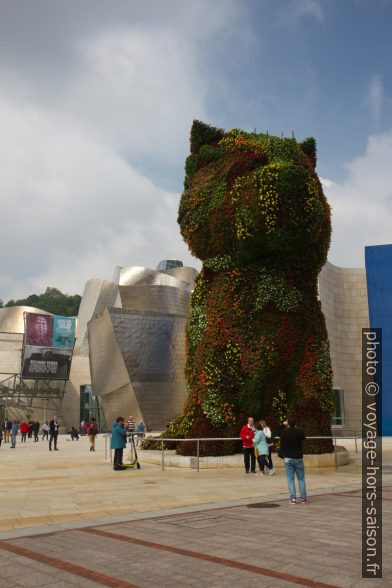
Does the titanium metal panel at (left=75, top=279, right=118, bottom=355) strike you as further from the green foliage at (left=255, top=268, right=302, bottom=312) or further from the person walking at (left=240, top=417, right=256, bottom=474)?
the person walking at (left=240, top=417, right=256, bottom=474)

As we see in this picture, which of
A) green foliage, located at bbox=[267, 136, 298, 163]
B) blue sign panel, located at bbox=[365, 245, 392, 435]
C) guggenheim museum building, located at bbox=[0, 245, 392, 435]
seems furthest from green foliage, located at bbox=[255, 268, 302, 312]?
blue sign panel, located at bbox=[365, 245, 392, 435]

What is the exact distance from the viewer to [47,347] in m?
58.8

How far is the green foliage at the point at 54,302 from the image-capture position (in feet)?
442

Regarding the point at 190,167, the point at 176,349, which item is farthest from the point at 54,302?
the point at 190,167

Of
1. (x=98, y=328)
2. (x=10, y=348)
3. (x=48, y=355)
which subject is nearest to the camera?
(x=98, y=328)

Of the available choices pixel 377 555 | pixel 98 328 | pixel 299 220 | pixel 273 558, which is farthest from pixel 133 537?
pixel 98 328

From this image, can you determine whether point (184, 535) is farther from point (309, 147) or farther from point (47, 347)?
point (47, 347)

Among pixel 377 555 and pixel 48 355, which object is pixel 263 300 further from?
pixel 48 355

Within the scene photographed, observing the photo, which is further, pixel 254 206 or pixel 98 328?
pixel 98 328

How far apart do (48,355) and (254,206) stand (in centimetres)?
4788

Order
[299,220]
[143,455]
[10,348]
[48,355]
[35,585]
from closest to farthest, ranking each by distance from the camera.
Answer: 1. [35,585]
2. [299,220]
3. [143,455]
4. [48,355]
5. [10,348]

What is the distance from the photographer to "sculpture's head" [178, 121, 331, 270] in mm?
14844

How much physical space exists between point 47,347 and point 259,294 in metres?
46.7

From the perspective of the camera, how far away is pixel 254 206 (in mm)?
14914
